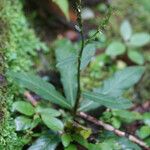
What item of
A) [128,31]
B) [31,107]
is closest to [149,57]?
[128,31]

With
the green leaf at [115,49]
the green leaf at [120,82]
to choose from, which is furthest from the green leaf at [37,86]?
the green leaf at [115,49]

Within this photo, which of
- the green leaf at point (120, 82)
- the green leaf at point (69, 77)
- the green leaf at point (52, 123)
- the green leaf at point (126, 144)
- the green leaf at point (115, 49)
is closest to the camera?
the green leaf at point (52, 123)

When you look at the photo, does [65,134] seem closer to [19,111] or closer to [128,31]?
[19,111]

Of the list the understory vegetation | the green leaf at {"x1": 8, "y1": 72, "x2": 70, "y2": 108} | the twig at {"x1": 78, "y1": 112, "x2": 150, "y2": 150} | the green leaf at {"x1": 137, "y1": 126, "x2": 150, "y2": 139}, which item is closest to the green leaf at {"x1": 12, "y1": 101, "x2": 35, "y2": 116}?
the understory vegetation

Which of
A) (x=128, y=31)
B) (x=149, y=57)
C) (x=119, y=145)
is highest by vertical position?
(x=128, y=31)

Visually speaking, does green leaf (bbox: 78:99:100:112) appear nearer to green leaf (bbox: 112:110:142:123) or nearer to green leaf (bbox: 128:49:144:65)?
green leaf (bbox: 112:110:142:123)

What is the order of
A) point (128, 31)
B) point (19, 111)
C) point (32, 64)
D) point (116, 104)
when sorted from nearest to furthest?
point (116, 104), point (19, 111), point (32, 64), point (128, 31)

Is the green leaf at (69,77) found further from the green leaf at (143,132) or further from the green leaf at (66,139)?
the green leaf at (143,132)
